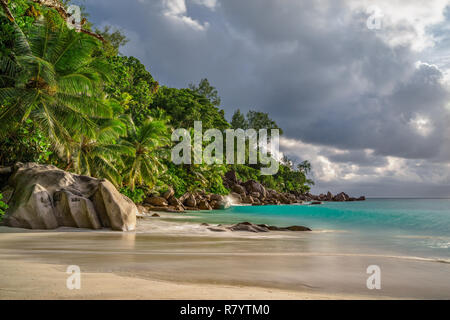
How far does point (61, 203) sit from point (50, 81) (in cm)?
423

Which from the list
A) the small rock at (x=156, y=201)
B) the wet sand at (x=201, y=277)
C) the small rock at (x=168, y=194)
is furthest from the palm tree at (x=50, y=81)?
the small rock at (x=168, y=194)

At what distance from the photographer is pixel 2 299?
98.7 inches

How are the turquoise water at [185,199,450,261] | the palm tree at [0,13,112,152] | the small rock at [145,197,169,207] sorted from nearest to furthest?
the turquoise water at [185,199,450,261]
the palm tree at [0,13,112,152]
the small rock at [145,197,169,207]

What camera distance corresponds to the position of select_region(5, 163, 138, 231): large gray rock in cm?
1016

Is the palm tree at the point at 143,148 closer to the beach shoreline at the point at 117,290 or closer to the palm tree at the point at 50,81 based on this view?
the palm tree at the point at 50,81

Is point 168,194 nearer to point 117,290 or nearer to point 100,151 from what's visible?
point 100,151

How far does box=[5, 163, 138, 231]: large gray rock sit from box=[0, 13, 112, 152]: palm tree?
5.72 feet

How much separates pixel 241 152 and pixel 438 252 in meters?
48.4

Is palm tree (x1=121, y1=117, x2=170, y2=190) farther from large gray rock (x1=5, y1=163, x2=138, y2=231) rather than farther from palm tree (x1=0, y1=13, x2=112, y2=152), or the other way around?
large gray rock (x1=5, y1=163, x2=138, y2=231)

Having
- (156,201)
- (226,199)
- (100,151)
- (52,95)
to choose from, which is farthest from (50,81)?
(226,199)

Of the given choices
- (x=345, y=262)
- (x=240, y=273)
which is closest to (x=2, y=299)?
(x=240, y=273)

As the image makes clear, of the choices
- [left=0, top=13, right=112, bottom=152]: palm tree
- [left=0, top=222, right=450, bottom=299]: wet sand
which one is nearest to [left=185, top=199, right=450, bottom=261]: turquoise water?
[left=0, top=222, right=450, bottom=299]: wet sand

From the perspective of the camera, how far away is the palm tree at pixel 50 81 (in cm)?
1152
